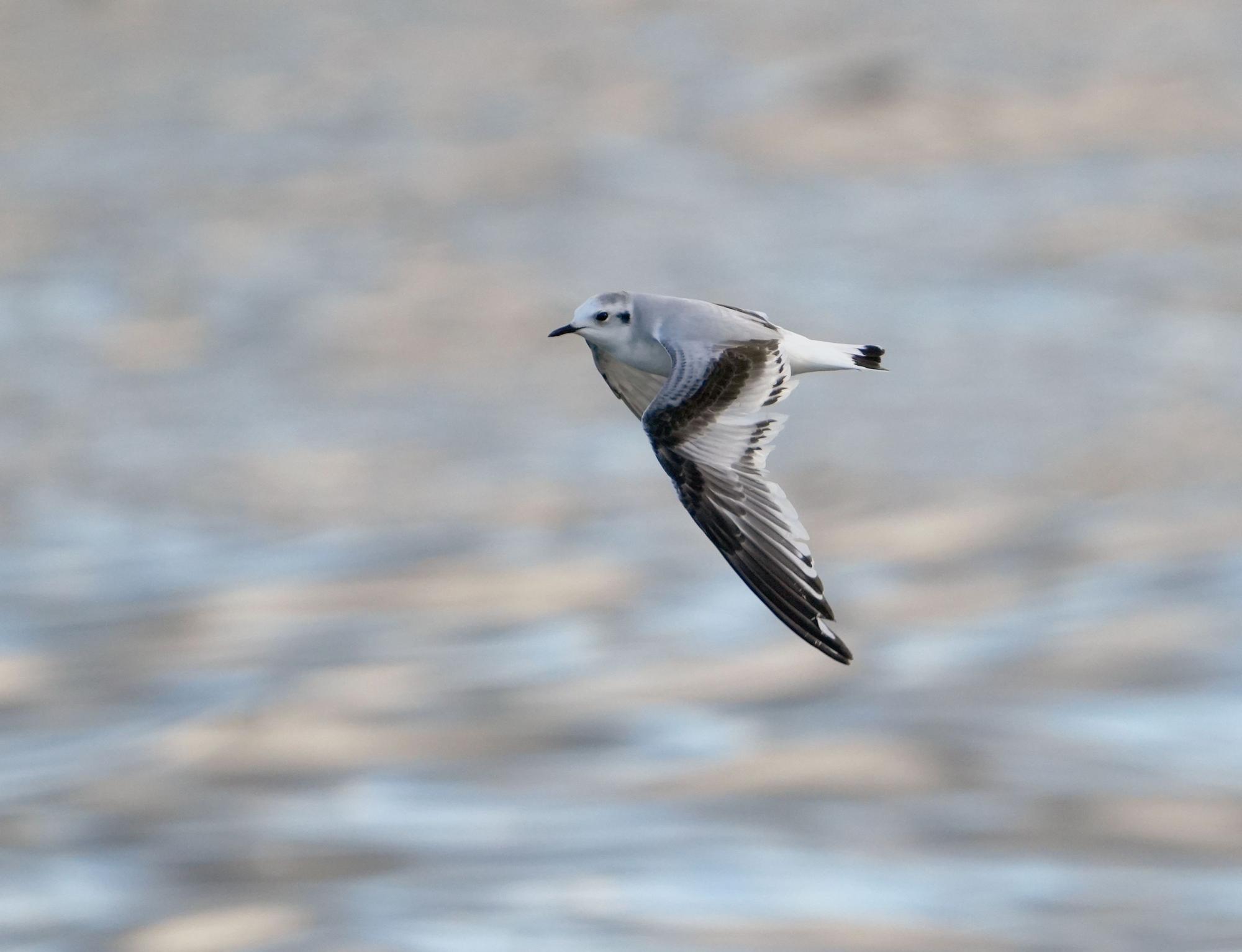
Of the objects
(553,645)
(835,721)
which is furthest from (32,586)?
(835,721)

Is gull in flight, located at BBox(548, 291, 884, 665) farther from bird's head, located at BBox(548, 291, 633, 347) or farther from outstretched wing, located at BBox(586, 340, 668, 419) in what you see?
outstretched wing, located at BBox(586, 340, 668, 419)

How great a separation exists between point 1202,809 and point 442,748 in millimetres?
11511

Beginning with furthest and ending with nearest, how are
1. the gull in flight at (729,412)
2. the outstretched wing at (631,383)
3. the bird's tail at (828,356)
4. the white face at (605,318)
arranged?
the outstretched wing at (631,383) → the white face at (605,318) → the bird's tail at (828,356) → the gull in flight at (729,412)

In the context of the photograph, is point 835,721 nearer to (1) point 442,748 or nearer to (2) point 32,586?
(1) point 442,748

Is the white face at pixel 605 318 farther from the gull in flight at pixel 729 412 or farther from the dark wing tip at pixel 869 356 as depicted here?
the dark wing tip at pixel 869 356

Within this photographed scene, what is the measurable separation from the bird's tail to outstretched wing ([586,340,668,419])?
1.30 meters

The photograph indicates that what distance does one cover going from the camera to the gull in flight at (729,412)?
9.59 metres

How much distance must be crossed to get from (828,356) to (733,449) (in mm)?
651

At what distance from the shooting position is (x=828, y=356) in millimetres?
9992

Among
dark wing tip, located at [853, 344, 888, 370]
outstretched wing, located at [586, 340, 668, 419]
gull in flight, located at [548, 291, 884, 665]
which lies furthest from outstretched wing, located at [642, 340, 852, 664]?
outstretched wing, located at [586, 340, 668, 419]

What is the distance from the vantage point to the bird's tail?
9.88 metres

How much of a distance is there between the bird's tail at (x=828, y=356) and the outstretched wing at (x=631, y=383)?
4.27 ft

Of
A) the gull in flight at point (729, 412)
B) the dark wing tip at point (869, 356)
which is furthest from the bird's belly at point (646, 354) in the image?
the dark wing tip at point (869, 356)

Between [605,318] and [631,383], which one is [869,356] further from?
[631,383]
